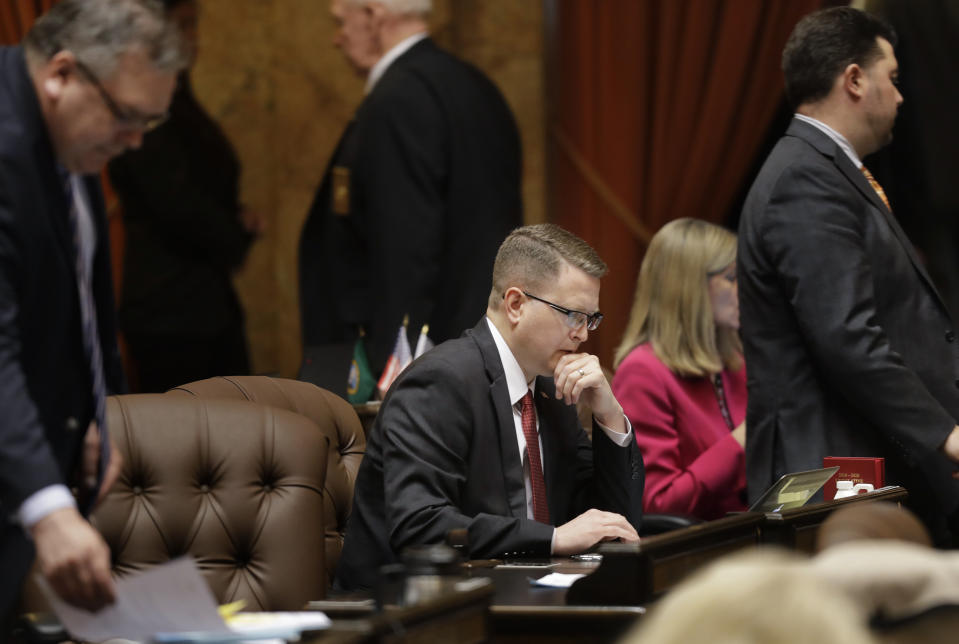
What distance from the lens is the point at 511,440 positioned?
10.7 feet

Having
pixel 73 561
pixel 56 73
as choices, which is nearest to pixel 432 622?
pixel 73 561

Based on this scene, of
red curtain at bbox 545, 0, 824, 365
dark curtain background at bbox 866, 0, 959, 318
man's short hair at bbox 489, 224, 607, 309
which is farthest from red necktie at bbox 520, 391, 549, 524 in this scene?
dark curtain background at bbox 866, 0, 959, 318

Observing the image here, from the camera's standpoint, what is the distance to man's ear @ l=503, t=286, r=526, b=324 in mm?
3418

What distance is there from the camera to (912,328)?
389 cm

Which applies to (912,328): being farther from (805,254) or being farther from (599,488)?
(599,488)

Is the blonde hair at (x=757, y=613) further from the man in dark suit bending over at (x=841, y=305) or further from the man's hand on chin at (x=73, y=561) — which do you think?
the man in dark suit bending over at (x=841, y=305)

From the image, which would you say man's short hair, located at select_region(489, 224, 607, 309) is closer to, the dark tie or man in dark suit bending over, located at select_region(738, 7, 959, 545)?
man in dark suit bending over, located at select_region(738, 7, 959, 545)

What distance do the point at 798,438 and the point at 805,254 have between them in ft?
1.66

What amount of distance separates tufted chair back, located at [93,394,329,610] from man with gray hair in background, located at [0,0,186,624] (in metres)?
0.75

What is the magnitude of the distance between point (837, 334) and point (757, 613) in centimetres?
256

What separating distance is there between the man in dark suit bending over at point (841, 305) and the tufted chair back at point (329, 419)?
3.76 feet

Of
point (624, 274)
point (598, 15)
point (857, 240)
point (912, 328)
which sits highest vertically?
point (598, 15)

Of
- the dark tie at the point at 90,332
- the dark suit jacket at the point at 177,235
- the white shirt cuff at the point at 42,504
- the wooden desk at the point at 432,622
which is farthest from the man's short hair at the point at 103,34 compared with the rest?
the dark suit jacket at the point at 177,235

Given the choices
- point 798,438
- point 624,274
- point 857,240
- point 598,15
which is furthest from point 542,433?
point 598,15
